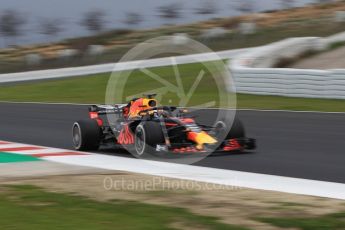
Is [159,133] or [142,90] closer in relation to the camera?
[159,133]

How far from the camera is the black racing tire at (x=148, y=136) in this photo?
32.0 ft

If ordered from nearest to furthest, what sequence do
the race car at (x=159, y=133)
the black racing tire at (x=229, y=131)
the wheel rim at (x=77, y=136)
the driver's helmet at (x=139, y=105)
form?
the race car at (x=159, y=133) → the black racing tire at (x=229, y=131) → the driver's helmet at (x=139, y=105) → the wheel rim at (x=77, y=136)

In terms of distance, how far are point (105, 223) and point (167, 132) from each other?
421 centimetres

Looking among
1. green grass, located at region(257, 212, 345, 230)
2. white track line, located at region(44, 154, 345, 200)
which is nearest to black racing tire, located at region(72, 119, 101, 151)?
white track line, located at region(44, 154, 345, 200)

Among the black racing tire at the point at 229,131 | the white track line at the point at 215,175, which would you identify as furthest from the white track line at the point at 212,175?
the black racing tire at the point at 229,131

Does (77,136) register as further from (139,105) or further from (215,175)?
(215,175)

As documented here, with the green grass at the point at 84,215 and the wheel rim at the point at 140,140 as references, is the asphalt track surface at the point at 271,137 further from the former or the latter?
the green grass at the point at 84,215

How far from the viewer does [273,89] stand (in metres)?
21.0

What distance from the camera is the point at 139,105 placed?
34.5 ft

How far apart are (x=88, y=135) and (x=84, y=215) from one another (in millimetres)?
4779

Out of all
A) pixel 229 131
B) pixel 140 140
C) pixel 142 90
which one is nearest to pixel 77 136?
pixel 140 140

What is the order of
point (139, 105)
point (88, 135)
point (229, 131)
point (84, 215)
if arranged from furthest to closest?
point (88, 135)
point (139, 105)
point (229, 131)
point (84, 215)

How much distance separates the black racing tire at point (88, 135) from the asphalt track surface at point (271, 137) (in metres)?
0.27

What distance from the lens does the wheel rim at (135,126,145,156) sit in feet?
32.4
